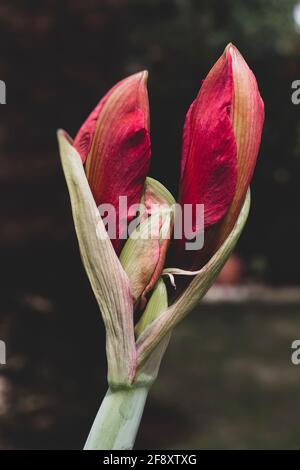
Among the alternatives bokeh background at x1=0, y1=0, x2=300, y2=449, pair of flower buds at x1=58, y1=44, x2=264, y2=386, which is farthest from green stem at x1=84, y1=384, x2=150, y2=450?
bokeh background at x1=0, y1=0, x2=300, y2=449

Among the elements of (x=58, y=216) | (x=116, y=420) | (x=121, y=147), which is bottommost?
(x=58, y=216)

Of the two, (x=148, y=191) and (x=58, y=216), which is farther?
(x=58, y=216)

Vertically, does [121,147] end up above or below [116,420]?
above

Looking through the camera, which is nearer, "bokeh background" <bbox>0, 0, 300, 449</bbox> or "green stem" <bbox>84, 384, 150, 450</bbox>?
"green stem" <bbox>84, 384, 150, 450</bbox>

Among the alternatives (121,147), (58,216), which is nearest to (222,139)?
(121,147)

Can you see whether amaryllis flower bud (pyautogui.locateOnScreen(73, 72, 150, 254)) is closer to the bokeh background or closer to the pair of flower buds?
the pair of flower buds

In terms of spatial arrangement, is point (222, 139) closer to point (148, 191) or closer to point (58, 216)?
point (148, 191)
